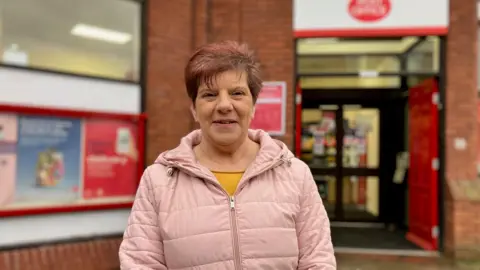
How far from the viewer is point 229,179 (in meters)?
1.57

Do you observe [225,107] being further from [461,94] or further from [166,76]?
[461,94]

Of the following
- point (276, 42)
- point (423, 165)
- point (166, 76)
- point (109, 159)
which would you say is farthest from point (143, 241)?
point (423, 165)

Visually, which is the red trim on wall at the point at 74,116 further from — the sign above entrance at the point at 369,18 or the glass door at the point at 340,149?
the glass door at the point at 340,149

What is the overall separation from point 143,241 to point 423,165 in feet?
20.9

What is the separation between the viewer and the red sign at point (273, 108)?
6.55 m

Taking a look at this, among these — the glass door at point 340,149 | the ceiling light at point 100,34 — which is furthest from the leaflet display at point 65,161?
the glass door at point 340,149

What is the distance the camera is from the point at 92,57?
5.38 meters

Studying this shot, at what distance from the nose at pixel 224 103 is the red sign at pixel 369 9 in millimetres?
5442

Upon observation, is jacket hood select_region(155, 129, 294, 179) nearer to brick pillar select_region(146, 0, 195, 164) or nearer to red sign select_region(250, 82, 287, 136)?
brick pillar select_region(146, 0, 195, 164)

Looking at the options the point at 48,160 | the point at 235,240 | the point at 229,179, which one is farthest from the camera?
the point at 48,160

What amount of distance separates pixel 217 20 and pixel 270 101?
1.40 meters

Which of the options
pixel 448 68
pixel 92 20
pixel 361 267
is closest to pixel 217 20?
pixel 92 20

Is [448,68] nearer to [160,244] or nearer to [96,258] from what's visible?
[96,258]

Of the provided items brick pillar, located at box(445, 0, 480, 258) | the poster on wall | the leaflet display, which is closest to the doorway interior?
brick pillar, located at box(445, 0, 480, 258)
